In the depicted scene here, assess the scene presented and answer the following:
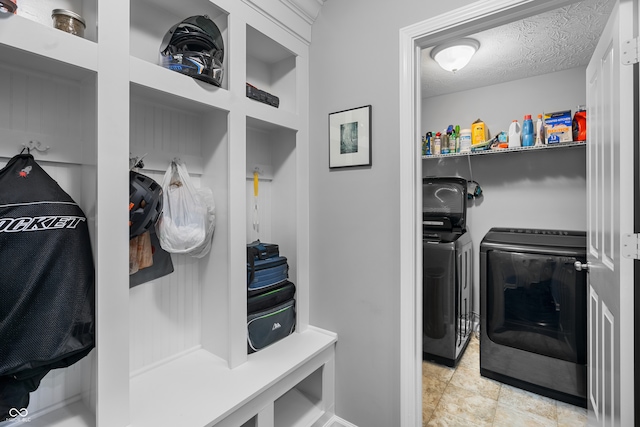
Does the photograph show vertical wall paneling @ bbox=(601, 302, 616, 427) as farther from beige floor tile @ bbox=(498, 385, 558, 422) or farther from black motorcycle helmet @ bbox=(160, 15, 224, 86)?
black motorcycle helmet @ bbox=(160, 15, 224, 86)

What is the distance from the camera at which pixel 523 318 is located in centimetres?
222

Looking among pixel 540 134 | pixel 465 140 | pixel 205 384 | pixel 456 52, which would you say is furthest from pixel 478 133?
pixel 205 384

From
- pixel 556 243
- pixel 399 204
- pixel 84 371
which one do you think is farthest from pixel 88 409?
pixel 556 243

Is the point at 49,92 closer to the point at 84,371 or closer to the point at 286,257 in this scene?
the point at 84,371

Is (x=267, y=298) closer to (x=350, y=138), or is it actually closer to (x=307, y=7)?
(x=350, y=138)

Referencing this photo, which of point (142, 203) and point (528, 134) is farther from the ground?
point (528, 134)

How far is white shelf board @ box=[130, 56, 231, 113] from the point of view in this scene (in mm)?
Answer: 1198

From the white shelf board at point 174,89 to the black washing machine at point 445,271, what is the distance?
1.93 metres

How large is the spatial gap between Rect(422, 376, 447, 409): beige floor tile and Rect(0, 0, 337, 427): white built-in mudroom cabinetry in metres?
0.77

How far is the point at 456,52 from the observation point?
218cm

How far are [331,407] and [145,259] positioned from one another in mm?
1388

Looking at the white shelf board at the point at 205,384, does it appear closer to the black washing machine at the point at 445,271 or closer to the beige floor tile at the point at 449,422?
the beige floor tile at the point at 449,422

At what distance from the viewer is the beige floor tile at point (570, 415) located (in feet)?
6.28

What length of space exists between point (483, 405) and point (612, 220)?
1557 millimetres
